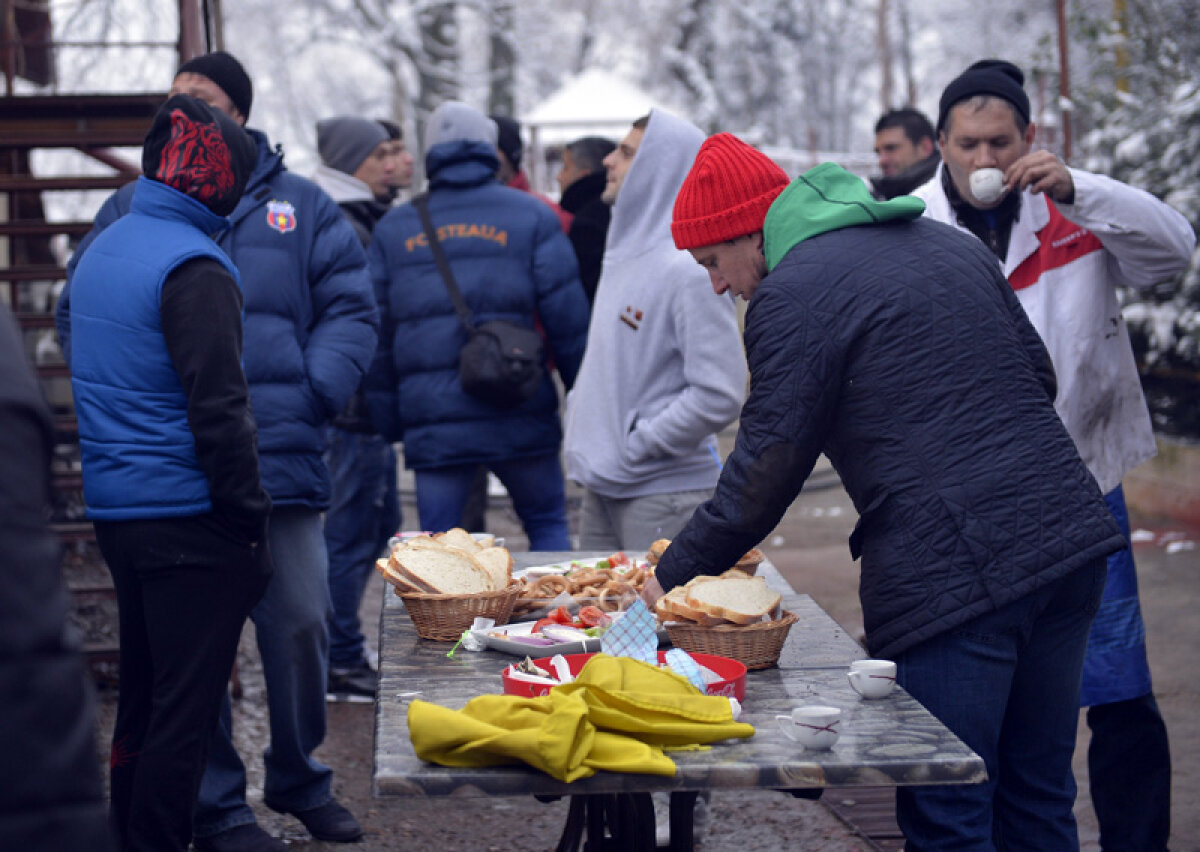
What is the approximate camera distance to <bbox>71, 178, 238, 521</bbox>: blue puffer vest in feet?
11.1

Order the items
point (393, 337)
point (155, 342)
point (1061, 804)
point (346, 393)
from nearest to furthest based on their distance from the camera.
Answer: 1. point (1061, 804)
2. point (155, 342)
3. point (346, 393)
4. point (393, 337)

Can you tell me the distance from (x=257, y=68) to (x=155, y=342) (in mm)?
29589

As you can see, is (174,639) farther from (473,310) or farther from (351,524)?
(351,524)

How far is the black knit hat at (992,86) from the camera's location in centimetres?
388

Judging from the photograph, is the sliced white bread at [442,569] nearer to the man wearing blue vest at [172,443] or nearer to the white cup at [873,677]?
the man wearing blue vest at [172,443]

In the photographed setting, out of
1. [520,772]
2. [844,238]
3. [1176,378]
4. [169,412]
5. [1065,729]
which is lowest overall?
[1176,378]

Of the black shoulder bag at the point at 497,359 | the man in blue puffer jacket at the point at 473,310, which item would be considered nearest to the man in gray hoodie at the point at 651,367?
the black shoulder bag at the point at 497,359

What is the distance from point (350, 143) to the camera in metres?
6.27

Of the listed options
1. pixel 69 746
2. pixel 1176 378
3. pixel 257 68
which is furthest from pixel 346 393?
pixel 257 68

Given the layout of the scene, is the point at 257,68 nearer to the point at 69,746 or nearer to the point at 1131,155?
the point at 1131,155

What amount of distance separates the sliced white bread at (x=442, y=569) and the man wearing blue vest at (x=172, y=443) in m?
0.51

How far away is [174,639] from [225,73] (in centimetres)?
183

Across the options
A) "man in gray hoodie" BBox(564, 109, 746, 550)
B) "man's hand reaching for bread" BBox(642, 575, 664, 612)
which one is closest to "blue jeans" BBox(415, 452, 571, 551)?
"man in gray hoodie" BBox(564, 109, 746, 550)

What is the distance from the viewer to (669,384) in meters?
4.39
